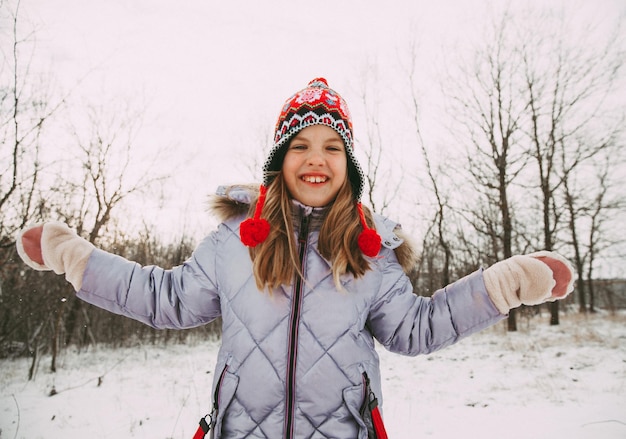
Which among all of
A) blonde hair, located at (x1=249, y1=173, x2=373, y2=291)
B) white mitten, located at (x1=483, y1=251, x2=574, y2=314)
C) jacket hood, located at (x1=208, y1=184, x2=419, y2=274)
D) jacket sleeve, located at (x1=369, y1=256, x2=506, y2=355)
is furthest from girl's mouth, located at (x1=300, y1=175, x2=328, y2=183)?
white mitten, located at (x1=483, y1=251, x2=574, y2=314)

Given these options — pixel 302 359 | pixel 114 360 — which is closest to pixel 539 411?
pixel 302 359

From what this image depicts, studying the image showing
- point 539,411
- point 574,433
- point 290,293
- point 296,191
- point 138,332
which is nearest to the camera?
point 290,293

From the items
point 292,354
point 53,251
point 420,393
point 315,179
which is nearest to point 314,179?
point 315,179

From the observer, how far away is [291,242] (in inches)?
59.6

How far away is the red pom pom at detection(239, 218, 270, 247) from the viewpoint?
1.45m

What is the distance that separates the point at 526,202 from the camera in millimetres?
13648

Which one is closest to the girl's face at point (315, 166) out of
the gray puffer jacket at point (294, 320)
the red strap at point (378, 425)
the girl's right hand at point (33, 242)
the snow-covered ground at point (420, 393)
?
the gray puffer jacket at point (294, 320)

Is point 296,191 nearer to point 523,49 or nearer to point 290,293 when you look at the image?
point 290,293

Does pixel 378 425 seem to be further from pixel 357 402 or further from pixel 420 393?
pixel 420 393

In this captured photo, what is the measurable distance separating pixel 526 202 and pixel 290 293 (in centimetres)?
1448

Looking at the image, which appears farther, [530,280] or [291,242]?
[291,242]

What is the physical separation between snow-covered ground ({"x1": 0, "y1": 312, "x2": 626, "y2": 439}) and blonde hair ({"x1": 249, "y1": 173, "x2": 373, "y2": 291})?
11.4 feet

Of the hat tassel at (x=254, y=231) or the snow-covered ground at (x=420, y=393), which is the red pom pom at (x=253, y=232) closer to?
the hat tassel at (x=254, y=231)

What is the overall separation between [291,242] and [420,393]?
16.9 ft
